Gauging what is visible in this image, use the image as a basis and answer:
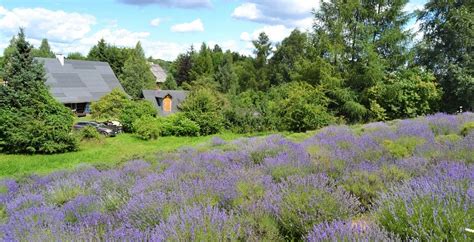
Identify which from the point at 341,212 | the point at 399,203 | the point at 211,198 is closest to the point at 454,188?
the point at 399,203

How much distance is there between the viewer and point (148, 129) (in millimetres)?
24219

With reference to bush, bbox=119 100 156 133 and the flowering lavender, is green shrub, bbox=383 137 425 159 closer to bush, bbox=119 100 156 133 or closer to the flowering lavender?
the flowering lavender

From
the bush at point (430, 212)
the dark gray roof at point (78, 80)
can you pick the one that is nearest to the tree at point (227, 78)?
the dark gray roof at point (78, 80)

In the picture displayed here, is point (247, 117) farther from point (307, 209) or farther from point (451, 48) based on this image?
point (307, 209)

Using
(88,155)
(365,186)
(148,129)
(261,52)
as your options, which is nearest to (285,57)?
(261,52)

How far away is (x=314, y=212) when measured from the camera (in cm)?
279

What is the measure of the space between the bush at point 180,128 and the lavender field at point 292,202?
2023 centimetres

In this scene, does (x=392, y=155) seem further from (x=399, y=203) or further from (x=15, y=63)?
(x=15, y=63)

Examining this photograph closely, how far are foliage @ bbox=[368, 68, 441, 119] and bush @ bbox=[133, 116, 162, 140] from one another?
1425 cm

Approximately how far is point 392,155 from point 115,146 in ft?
63.1

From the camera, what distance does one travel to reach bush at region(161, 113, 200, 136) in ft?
84.7

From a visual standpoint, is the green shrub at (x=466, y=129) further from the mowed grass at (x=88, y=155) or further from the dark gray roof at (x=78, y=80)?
the dark gray roof at (x=78, y=80)

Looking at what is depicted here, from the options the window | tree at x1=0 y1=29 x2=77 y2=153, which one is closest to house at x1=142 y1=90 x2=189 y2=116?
the window

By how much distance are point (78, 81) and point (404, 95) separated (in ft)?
118
